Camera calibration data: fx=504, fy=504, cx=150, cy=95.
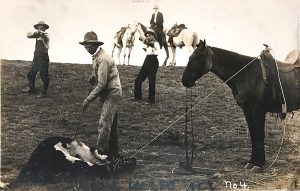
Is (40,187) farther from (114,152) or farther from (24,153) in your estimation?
(114,152)

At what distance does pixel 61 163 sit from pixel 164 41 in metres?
2.58

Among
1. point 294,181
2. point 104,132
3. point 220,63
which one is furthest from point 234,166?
point 104,132

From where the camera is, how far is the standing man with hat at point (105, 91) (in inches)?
219

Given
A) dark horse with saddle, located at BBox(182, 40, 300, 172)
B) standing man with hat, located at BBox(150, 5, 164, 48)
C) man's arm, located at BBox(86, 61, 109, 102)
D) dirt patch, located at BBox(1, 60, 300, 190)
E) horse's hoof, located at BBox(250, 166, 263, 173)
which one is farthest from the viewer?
standing man with hat, located at BBox(150, 5, 164, 48)

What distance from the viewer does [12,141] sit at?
18.4 ft

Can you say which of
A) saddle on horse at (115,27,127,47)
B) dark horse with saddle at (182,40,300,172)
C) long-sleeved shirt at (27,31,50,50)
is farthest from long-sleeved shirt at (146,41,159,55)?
long-sleeved shirt at (27,31,50,50)

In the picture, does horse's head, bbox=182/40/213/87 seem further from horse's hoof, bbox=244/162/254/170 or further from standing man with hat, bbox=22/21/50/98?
standing man with hat, bbox=22/21/50/98

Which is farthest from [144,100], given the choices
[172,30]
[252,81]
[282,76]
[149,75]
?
[282,76]

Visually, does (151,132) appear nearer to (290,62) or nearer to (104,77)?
(104,77)

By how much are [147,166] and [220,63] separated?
1.44 meters

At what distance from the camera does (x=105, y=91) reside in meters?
5.62

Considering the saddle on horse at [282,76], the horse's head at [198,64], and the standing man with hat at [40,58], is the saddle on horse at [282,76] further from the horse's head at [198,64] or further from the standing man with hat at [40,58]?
the standing man with hat at [40,58]

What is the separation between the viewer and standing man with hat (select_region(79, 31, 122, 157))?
5.55 meters

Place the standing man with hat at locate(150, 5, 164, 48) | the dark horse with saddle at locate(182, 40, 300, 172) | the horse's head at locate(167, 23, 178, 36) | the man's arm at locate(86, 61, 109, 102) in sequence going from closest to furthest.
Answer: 1. the man's arm at locate(86, 61, 109, 102)
2. the dark horse with saddle at locate(182, 40, 300, 172)
3. the standing man with hat at locate(150, 5, 164, 48)
4. the horse's head at locate(167, 23, 178, 36)
